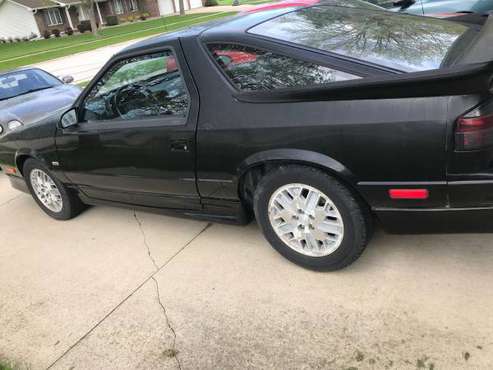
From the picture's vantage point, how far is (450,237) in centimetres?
315

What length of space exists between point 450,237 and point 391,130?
1184 millimetres

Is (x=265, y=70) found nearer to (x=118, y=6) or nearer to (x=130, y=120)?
(x=130, y=120)

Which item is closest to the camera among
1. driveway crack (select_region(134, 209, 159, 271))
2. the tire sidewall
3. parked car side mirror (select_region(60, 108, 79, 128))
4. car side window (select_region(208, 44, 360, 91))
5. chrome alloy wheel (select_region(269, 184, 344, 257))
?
car side window (select_region(208, 44, 360, 91))

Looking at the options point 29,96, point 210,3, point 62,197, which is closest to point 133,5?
point 210,3

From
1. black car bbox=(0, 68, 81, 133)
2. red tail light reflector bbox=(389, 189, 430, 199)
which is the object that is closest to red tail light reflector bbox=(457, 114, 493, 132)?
red tail light reflector bbox=(389, 189, 430, 199)

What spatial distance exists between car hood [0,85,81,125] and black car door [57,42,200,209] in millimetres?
2966

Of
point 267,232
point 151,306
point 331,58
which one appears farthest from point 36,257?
point 331,58

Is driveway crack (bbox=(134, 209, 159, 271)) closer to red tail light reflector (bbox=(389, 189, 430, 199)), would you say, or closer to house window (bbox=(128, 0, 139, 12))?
red tail light reflector (bbox=(389, 189, 430, 199))

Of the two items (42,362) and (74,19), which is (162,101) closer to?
(42,362)

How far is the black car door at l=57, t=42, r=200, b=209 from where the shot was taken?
316 centimetres

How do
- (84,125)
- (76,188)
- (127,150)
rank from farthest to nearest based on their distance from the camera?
(76,188) → (84,125) → (127,150)

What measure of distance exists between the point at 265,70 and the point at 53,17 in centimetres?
4846

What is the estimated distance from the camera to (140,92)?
3.54 metres

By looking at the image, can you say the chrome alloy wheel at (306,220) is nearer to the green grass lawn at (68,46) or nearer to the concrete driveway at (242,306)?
the concrete driveway at (242,306)
